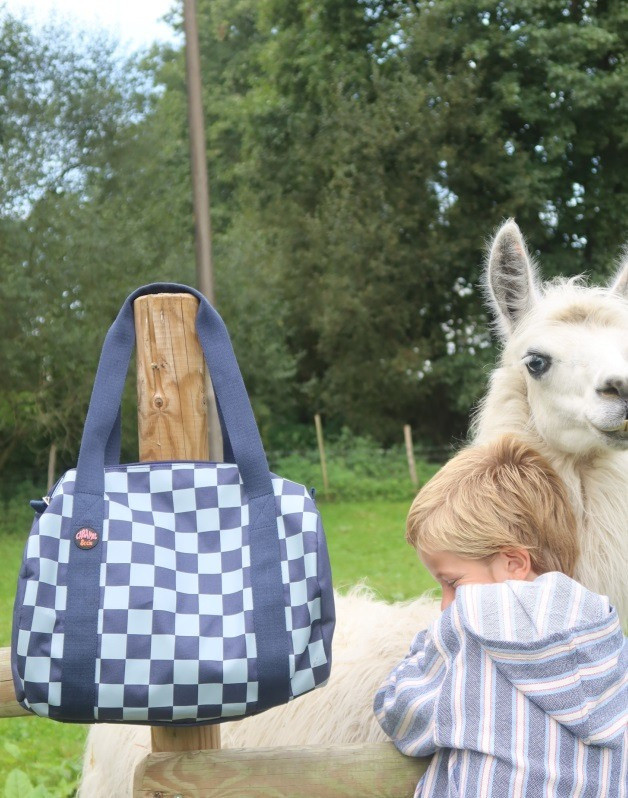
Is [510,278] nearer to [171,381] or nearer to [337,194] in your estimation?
[171,381]

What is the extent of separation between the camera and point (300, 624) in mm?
1515

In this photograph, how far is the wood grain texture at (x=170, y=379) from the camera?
1.73 m

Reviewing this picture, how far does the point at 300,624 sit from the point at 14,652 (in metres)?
0.46

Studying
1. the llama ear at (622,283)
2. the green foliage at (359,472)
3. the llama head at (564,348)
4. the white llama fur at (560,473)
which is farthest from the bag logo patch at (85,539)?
the green foliage at (359,472)

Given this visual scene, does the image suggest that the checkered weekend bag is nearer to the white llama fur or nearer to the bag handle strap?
the bag handle strap

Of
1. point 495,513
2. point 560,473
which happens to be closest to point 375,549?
point 560,473

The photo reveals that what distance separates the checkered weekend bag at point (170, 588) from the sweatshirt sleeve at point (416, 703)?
0.73ft

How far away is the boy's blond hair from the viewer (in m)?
1.71

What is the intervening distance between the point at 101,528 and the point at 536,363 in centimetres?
147

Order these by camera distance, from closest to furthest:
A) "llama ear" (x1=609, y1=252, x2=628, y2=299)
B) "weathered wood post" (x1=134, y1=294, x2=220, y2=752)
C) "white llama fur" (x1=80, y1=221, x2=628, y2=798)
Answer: "weathered wood post" (x1=134, y1=294, x2=220, y2=752)
"white llama fur" (x1=80, y1=221, x2=628, y2=798)
"llama ear" (x1=609, y1=252, x2=628, y2=299)

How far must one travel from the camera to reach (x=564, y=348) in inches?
98.1

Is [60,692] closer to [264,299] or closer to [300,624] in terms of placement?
[300,624]

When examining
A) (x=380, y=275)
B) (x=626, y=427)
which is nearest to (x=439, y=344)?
(x=380, y=275)

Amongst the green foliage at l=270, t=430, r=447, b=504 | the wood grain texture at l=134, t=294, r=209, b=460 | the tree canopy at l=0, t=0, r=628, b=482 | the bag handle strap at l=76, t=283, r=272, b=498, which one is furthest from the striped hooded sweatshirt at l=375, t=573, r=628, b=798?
the green foliage at l=270, t=430, r=447, b=504
